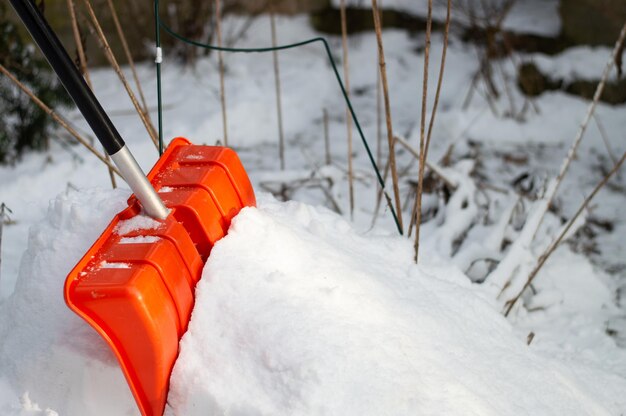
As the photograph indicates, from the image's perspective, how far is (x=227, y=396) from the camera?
1158 millimetres

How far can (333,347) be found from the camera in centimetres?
118

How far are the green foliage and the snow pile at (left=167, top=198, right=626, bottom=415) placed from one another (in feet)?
5.55

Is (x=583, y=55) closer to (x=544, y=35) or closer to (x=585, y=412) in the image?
(x=544, y=35)

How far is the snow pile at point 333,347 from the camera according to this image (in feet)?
3.75

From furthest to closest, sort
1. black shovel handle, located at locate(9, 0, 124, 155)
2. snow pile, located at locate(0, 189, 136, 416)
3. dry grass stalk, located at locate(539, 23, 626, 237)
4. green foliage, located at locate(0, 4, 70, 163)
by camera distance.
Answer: green foliage, located at locate(0, 4, 70, 163) < dry grass stalk, located at locate(539, 23, 626, 237) < snow pile, located at locate(0, 189, 136, 416) < black shovel handle, located at locate(9, 0, 124, 155)

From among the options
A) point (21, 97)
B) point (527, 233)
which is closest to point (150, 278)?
point (527, 233)

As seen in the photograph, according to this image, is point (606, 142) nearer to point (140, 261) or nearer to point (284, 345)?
point (284, 345)

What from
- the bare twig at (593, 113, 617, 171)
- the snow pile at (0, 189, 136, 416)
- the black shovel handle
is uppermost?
the black shovel handle

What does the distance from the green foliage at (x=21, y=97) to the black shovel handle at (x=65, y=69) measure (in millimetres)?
1689

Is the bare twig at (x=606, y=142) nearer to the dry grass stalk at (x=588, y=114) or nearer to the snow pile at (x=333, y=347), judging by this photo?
the dry grass stalk at (x=588, y=114)

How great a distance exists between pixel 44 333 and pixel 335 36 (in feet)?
10.3

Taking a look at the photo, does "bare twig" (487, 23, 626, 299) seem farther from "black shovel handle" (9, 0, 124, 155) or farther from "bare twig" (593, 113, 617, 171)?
"black shovel handle" (9, 0, 124, 155)

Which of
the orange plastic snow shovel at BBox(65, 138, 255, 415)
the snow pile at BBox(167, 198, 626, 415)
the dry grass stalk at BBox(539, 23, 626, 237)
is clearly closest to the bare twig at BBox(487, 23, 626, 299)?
the dry grass stalk at BBox(539, 23, 626, 237)

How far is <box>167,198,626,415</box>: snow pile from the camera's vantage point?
3.75ft
